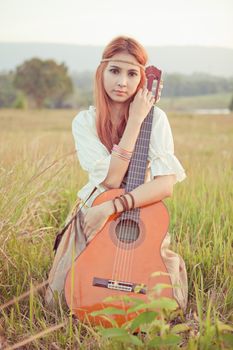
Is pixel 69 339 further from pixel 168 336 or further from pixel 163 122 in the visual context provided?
pixel 163 122

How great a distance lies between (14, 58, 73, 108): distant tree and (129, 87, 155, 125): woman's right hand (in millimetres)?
55728

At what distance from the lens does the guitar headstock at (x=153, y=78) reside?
2.86 meters

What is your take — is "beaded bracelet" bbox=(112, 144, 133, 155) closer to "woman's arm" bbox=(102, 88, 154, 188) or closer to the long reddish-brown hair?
"woman's arm" bbox=(102, 88, 154, 188)

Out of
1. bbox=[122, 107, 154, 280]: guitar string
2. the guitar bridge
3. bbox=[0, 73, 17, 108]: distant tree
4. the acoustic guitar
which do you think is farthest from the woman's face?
bbox=[0, 73, 17, 108]: distant tree

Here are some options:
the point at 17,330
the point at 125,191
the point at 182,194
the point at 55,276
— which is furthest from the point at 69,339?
the point at 182,194

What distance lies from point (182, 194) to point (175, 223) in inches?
25.5

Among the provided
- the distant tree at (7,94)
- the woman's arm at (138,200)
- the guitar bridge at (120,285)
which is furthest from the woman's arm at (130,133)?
the distant tree at (7,94)

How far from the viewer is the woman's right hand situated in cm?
277

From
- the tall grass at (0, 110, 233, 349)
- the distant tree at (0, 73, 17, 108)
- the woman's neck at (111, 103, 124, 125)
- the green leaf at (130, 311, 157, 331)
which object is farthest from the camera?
the distant tree at (0, 73, 17, 108)

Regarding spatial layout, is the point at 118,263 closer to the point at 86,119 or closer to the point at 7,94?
the point at 86,119

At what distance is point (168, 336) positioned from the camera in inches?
71.5

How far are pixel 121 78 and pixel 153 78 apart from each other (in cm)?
15

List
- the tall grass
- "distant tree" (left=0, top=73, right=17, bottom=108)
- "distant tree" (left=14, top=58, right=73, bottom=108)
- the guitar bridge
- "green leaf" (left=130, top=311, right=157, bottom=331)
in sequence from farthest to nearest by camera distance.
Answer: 1. "distant tree" (left=0, top=73, right=17, bottom=108)
2. "distant tree" (left=14, top=58, right=73, bottom=108)
3. the guitar bridge
4. the tall grass
5. "green leaf" (left=130, top=311, right=157, bottom=331)

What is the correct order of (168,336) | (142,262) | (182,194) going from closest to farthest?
(168,336), (142,262), (182,194)
